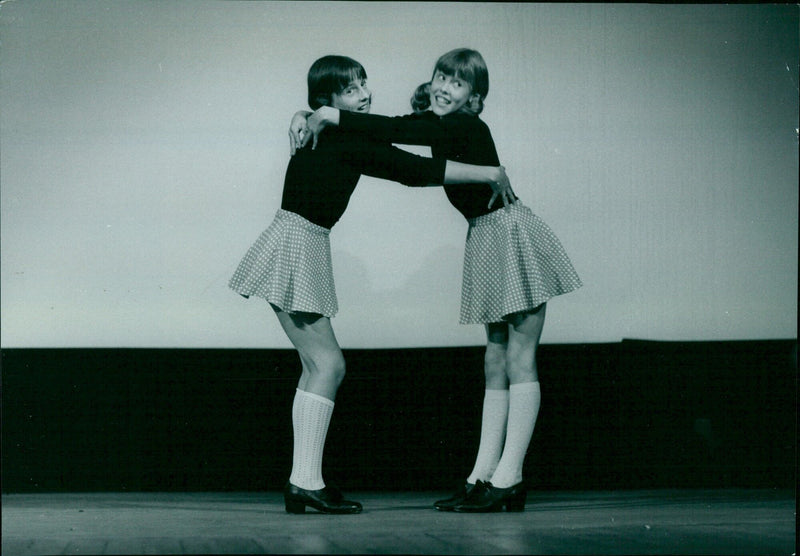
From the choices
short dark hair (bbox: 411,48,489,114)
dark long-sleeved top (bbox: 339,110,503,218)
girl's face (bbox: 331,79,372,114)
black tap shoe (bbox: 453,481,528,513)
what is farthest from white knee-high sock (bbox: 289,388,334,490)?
short dark hair (bbox: 411,48,489,114)

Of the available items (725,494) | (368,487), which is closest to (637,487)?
(725,494)

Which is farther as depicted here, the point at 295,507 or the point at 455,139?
the point at 455,139

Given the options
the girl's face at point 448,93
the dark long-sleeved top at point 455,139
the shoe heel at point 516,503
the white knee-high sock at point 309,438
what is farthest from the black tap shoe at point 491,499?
the girl's face at point 448,93

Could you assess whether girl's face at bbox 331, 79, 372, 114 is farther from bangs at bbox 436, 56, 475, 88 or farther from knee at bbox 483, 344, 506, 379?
knee at bbox 483, 344, 506, 379

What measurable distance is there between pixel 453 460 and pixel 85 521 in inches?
53.6

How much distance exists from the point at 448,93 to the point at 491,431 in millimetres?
952

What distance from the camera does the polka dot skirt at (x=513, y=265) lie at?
99.9 inches

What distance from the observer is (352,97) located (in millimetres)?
2617

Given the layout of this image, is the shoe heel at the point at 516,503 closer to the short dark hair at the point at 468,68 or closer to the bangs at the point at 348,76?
the short dark hair at the point at 468,68

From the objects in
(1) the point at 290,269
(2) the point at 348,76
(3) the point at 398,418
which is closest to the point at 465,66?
(2) the point at 348,76

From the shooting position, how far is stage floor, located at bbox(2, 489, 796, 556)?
6.32 feet

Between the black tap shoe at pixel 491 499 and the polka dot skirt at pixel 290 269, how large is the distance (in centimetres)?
62

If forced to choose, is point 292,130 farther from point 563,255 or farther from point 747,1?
point 747,1

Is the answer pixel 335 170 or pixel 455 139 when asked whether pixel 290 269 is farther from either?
pixel 455 139
